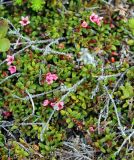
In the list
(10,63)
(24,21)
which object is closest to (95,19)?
(24,21)

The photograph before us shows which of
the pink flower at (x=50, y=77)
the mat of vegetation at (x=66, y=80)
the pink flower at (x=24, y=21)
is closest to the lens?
the mat of vegetation at (x=66, y=80)

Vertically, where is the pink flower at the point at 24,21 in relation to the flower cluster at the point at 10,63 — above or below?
above

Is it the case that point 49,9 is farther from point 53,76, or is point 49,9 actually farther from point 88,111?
point 88,111

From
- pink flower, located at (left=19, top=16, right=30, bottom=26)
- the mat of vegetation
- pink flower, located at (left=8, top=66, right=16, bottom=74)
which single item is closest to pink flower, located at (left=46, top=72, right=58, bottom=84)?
the mat of vegetation

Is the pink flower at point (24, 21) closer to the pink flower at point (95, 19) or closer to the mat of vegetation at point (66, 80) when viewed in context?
the mat of vegetation at point (66, 80)

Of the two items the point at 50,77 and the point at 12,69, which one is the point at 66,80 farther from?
the point at 12,69

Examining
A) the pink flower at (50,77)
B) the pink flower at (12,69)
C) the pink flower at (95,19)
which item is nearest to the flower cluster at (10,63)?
the pink flower at (12,69)

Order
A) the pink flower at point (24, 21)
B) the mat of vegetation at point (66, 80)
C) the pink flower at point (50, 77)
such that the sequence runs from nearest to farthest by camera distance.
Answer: the mat of vegetation at point (66, 80), the pink flower at point (50, 77), the pink flower at point (24, 21)

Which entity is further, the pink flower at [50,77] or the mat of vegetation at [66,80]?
the pink flower at [50,77]

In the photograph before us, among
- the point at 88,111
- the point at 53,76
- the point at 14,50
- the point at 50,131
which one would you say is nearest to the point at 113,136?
the point at 88,111
